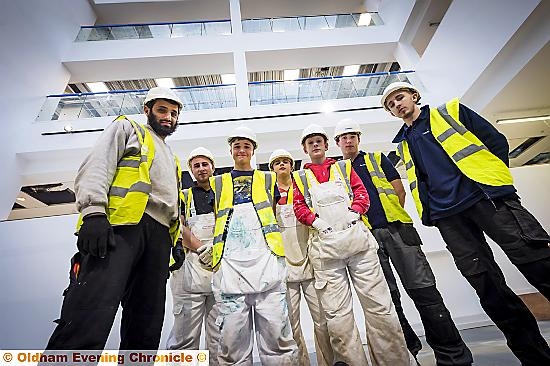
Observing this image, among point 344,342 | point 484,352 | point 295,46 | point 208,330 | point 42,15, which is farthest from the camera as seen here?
point 295,46

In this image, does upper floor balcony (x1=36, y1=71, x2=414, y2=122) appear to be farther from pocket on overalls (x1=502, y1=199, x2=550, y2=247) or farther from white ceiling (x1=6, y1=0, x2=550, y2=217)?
pocket on overalls (x1=502, y1=199, x2=550, y2=247)

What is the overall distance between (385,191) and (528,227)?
980 millimetres

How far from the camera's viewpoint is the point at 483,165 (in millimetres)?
1630

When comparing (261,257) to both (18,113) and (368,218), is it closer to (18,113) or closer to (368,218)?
(368,218)

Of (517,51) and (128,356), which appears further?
(517,51)

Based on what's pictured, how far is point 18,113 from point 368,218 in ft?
21.7

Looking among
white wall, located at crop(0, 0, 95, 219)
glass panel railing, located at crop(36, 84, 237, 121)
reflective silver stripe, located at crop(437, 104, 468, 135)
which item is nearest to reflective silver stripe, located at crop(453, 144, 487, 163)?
reflective silver stripe, located at crop(437, 104, 468, 135)

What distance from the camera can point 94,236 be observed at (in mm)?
1185

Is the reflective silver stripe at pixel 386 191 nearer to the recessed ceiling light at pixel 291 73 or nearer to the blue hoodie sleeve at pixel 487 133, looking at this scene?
the blue hoodie sleeve at pixel 487 133

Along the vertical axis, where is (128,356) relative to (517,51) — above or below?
below

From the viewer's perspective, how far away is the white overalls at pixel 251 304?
1557mm

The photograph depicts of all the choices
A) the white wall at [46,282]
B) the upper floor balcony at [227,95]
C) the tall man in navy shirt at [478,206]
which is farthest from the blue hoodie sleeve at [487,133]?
the upper floor balcony at [227,95]

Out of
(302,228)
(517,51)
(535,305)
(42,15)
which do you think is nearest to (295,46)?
(517,51)

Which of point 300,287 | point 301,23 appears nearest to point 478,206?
point 300,287
